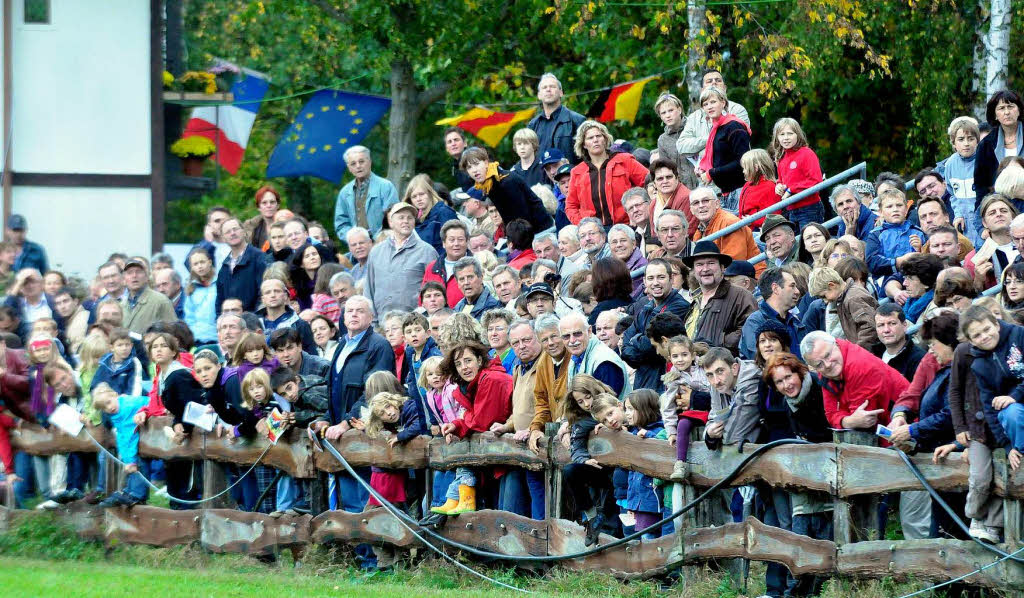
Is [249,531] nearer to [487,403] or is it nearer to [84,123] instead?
[487,403]

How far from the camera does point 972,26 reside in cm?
2031

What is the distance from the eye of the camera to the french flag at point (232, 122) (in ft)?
82.9

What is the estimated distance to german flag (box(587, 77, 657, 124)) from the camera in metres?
24.1

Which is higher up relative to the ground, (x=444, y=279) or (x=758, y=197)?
(x=758, y=197)

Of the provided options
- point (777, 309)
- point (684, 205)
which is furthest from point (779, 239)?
point (777, 309)

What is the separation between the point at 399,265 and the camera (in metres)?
15.6

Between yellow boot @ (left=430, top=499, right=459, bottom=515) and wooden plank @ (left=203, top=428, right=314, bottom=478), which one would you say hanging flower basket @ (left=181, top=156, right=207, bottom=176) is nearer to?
wooden plank @ (left=203, top=428, right=314, bottom=478)

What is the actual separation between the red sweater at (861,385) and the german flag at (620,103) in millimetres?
14570

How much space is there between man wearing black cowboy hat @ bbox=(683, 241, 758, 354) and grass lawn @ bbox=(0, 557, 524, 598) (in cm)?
243

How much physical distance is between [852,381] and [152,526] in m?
6.90

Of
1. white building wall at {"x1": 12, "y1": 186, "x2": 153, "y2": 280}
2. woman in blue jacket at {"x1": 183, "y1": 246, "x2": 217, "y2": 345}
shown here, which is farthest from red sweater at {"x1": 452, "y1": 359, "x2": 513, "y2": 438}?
white building wall at {"x1": 12, "y1": 186, "x2": 153, "y2": 280}

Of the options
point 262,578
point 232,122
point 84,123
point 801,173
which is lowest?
point 262,578

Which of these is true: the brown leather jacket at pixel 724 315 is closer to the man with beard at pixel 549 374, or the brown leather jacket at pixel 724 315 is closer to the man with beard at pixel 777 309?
the man with beard at pixel 777 309

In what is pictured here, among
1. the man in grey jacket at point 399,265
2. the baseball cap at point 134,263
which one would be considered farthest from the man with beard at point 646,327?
the baseball cap at point 134,263
